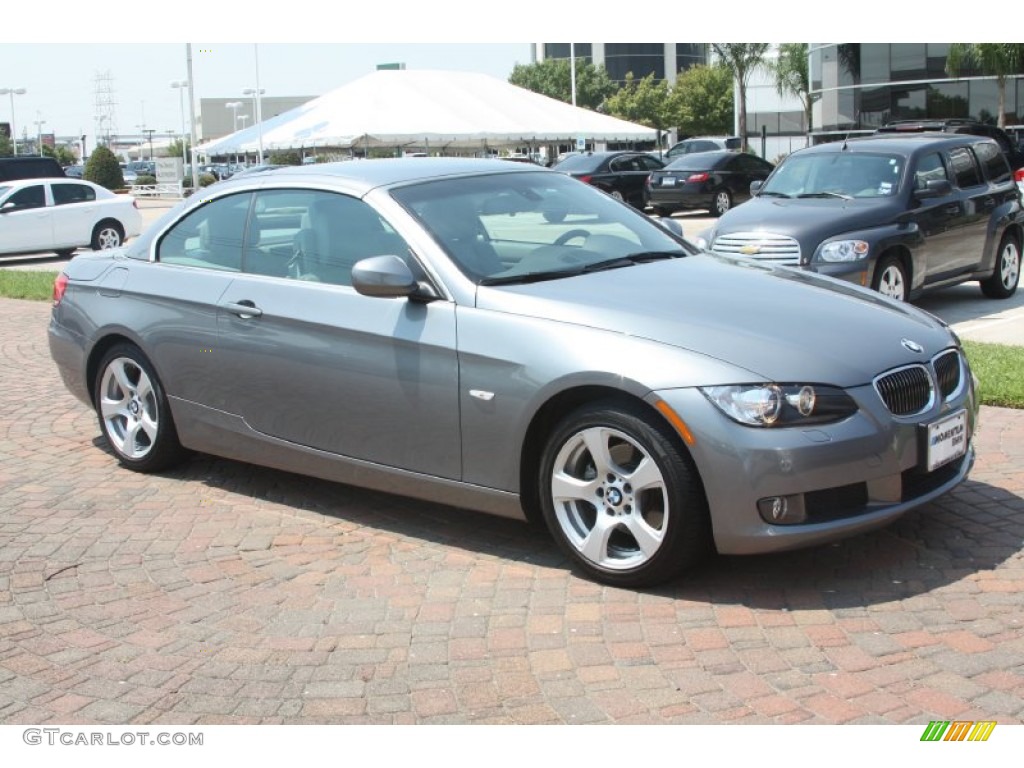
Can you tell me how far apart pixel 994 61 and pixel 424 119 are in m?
16.0

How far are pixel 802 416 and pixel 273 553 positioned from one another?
93.6 inches

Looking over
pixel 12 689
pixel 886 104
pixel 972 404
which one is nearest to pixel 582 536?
pixel 972 404

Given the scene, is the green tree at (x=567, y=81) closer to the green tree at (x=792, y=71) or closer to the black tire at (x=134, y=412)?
the green tree at (x=792, y=71)

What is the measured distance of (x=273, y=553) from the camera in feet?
17.7

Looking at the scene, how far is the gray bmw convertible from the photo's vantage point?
4.46m

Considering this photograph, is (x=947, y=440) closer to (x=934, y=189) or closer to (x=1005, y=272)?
(x=934, y=189)

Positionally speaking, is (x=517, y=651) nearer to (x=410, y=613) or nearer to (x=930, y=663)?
(x=410, y=613)

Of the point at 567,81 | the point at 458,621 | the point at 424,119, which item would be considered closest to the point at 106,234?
the point at 424,119

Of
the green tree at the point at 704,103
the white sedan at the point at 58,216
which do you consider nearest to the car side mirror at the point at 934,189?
the white sedan at the point at 58,216

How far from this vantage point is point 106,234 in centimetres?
2386

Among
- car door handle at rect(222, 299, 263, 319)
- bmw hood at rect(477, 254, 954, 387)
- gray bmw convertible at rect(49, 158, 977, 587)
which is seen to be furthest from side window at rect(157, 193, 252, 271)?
bmw hood at rect(477, 254, 954, 387)

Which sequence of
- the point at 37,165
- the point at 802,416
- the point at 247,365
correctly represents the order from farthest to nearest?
the point at 37,165, the point at 247,365, the point at 802,416

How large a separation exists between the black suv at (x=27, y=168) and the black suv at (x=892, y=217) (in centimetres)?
1864

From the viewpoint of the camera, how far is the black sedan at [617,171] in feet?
96.6
